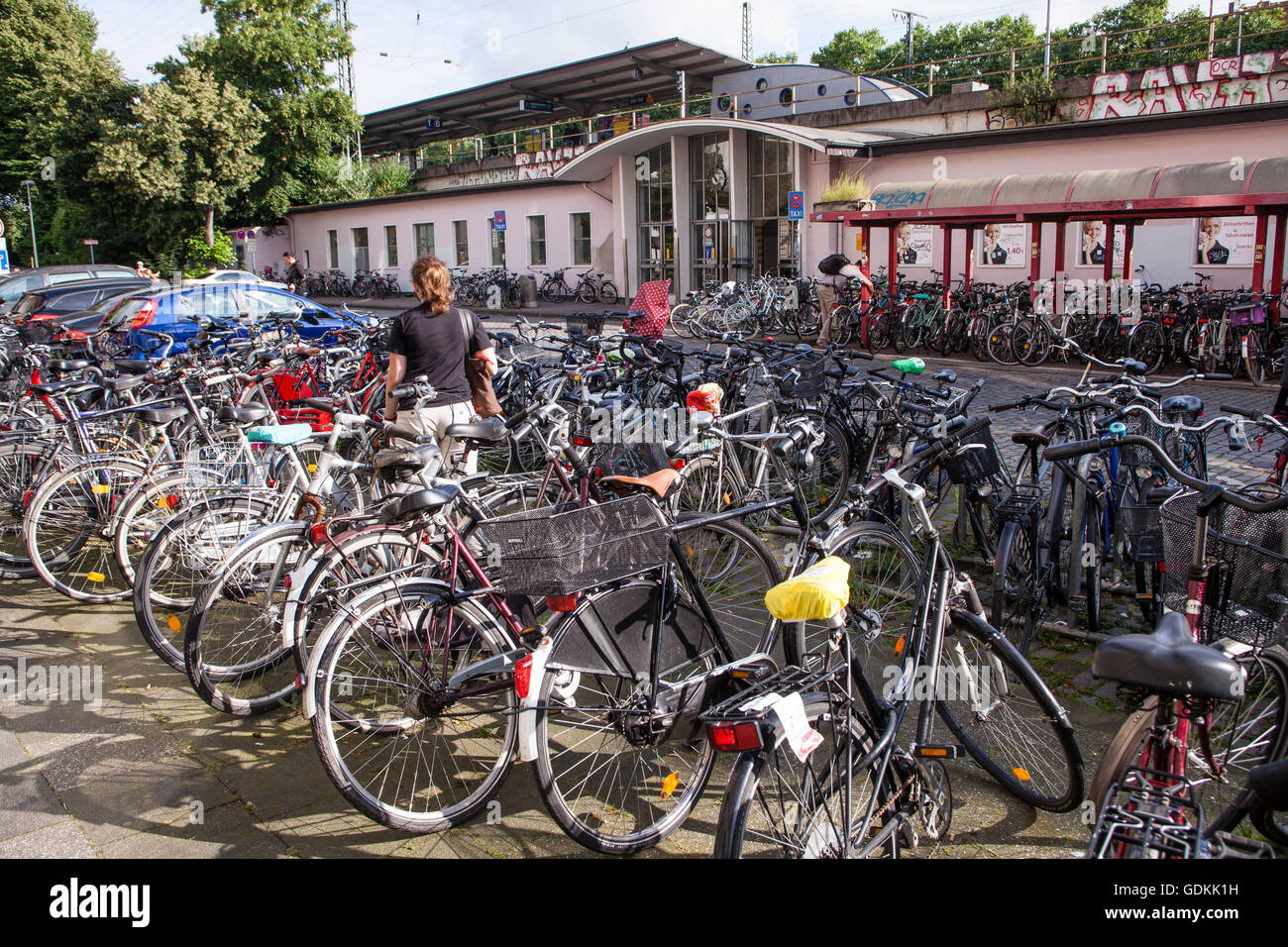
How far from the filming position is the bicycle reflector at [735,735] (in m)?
2.24

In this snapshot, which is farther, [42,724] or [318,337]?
[318,337]

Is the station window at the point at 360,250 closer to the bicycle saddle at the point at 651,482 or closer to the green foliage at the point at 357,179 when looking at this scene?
the green foliage at the point at 357,179

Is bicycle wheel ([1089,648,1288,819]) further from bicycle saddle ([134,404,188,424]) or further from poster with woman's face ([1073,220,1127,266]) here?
poster with woman's face ([1073,220,1127,266])

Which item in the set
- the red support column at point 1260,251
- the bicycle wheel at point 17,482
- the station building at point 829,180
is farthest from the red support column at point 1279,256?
the bicycle wheel at point 17,482

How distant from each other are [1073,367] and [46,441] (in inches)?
512

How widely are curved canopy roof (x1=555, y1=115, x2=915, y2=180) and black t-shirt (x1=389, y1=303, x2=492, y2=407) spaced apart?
18443 millimetres

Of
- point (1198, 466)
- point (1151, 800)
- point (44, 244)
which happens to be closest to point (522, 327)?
point (1198, 466)

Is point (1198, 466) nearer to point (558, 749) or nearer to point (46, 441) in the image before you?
point (558, 749)

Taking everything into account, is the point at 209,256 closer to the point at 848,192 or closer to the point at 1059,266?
the point at 848,192

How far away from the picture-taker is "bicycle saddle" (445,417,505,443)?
13.8ft

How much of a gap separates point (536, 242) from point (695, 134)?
7652mm

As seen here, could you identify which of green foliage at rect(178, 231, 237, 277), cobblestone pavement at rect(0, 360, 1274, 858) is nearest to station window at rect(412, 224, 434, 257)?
green foliage at rect(178, 231, 237, 277)

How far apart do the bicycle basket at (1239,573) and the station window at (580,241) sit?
2931 cm

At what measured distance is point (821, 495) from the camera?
22.8 ft
